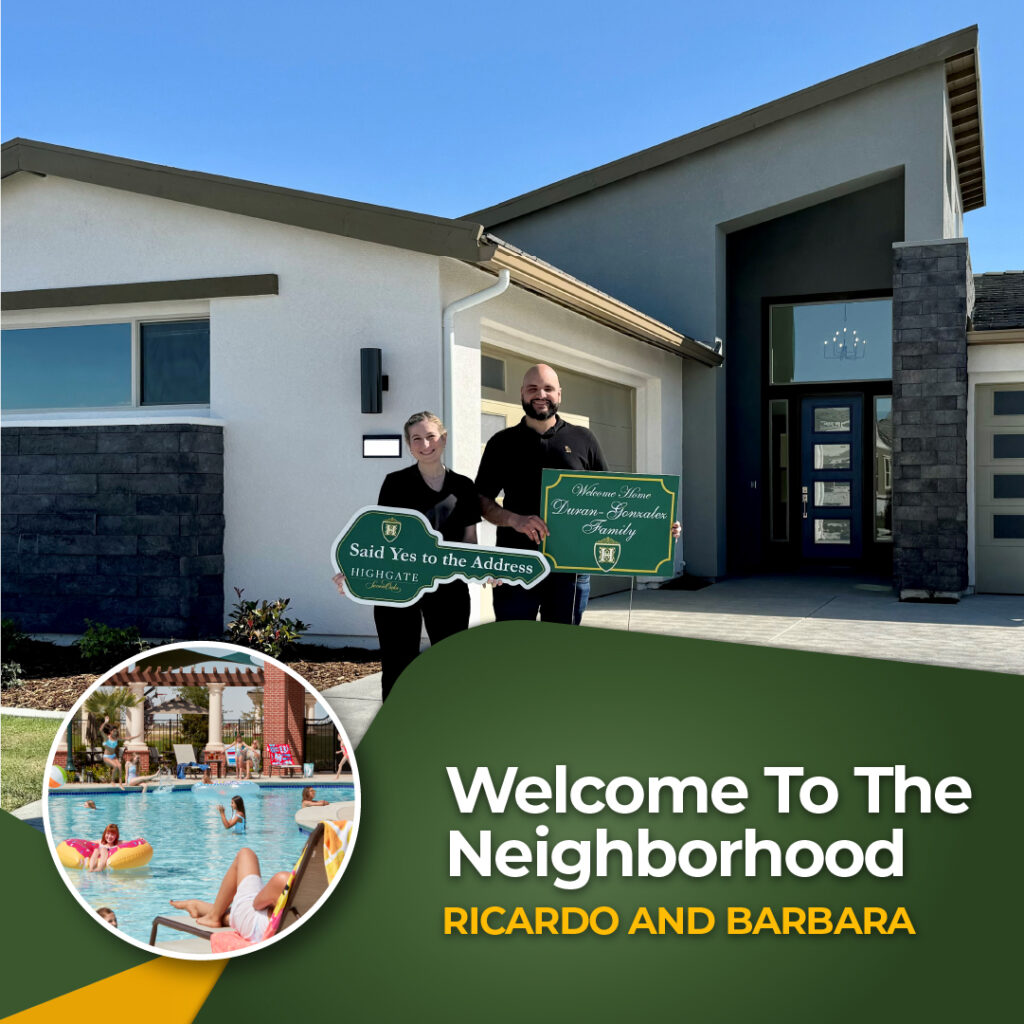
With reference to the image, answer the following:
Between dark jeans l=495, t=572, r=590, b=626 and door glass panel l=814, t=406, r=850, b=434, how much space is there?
34.7 ft

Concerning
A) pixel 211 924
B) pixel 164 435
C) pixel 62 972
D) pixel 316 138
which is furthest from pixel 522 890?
pixel 316 138

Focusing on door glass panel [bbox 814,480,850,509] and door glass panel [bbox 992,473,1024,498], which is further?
door glass panel [bbox 814,480,850,509]

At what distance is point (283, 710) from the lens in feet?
8.61

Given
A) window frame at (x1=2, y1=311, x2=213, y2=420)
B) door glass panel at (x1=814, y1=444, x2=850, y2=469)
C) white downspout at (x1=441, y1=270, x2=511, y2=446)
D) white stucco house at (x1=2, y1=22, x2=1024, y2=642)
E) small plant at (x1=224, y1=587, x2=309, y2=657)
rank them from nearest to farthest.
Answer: small plant at (x1=224, y1=587, x2=309, y2=657)
white downspout at (x1=441, y1=270, x2=511, y2=446)
white stucco house at (x1=2, y1=22, x2=1024, y2=642)
window frame at (x1=2, y1=311, x2=213, y2=420)
door glass panel at (x1=814, y1=444, x2=850, y2=469)

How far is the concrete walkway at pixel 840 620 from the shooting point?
6.85 meters

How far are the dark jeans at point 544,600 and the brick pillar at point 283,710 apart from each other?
2.59 feet

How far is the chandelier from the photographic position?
42.8 ft

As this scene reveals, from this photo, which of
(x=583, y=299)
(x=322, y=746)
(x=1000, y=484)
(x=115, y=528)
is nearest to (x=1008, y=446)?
(x=1000, y=484)

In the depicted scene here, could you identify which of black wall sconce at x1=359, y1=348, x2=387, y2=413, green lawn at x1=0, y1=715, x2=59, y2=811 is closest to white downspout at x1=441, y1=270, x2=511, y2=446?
black wall sconce at x1=359, y1=348, x2=387, y2=413

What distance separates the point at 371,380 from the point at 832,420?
26.2 feet

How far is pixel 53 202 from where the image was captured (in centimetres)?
782

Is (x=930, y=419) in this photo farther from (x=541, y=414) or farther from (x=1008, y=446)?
(x=541, y=414)

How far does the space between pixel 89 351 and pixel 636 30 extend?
5.51 m

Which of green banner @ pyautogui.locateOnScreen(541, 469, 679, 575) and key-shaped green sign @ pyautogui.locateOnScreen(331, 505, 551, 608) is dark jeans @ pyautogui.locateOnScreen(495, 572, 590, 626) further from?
key-shaped green sign @ pyautogui.locateOnScreen(331, 505, 551, 608)
